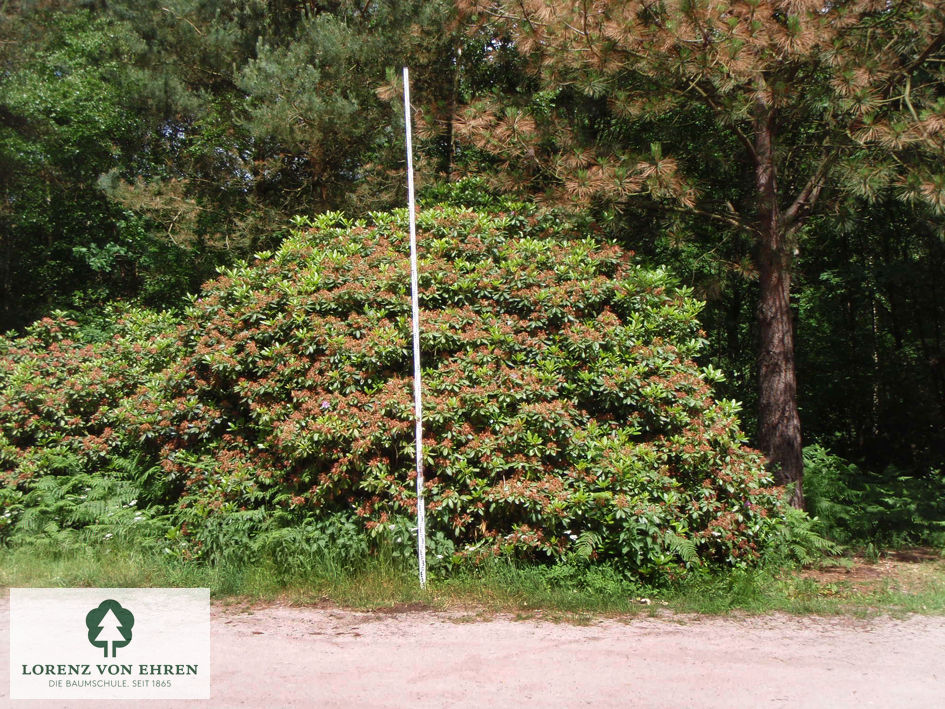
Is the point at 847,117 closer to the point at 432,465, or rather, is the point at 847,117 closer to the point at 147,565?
the point at 432,465

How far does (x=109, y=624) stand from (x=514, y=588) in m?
3.06

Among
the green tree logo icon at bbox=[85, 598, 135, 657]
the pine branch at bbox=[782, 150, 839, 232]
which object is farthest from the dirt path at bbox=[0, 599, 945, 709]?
the pine branch at bbox=[782, 150, 839, 232]

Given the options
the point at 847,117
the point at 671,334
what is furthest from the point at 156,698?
the point at 847,117

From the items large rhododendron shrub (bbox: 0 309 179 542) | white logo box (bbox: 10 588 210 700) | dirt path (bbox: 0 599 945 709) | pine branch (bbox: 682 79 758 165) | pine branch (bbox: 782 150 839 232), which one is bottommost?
dirt path (bbox: 0 599 945 709)

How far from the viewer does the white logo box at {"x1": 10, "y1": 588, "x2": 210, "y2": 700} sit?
454 centimetres

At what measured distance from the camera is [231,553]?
6.81 m

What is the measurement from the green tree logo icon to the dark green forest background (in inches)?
236

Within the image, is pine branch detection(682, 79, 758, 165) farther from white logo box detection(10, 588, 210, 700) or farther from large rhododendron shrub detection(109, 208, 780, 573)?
white logo box detection(10, 588, 210, 700)

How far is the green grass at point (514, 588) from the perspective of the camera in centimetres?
599

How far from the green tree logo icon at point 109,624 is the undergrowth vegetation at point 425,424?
108cm

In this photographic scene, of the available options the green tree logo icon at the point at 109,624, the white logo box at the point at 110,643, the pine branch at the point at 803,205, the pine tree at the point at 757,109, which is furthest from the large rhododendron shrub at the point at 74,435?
the pine branch at the point at 803,205

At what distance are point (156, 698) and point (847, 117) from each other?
27.8 feet

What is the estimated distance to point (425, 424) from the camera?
6.92 metres

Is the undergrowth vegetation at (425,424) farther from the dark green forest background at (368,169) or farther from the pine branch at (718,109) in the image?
the pine branch at (718,109)
